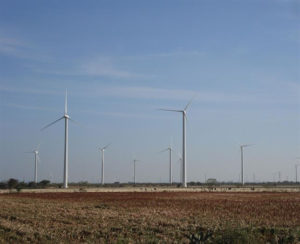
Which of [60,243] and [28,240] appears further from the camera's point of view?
[28,240]

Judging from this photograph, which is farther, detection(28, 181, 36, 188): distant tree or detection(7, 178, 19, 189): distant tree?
detection(28, 181, 36, 188): distant tree

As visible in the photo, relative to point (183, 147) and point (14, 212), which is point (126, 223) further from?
point (183, 147)

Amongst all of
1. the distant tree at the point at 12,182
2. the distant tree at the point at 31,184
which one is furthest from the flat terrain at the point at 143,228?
the distant tree at the point at 31,184

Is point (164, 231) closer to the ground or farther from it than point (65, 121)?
closer to the ground

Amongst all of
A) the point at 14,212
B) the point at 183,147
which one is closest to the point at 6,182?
the point at 183,147

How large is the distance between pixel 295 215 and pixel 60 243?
72.1ft

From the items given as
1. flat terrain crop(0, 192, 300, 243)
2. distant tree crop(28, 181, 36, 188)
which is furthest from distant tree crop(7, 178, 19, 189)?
flat terrain crop(0, 192, 300, 243)

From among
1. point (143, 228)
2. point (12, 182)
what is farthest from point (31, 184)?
point (143, 228)

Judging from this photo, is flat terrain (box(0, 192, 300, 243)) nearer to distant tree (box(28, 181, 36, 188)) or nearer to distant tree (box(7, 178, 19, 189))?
distant tree (box(7, 178, 19, 189))

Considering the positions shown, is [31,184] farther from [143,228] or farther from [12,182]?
[143,228]

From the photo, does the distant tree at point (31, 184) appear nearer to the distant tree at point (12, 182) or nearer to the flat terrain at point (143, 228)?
the distant tree at point (12, 182)

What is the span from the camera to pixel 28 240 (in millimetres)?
24062

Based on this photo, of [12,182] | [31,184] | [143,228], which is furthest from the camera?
[31,184]

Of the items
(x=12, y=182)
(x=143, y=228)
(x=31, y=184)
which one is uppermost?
(x=12, y=182)
